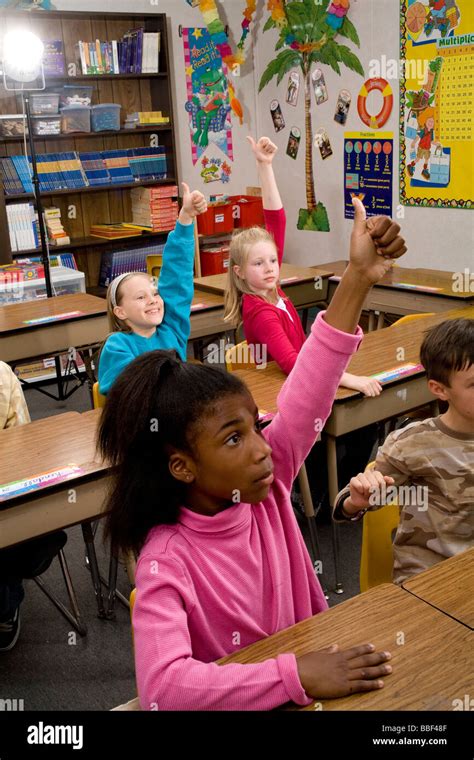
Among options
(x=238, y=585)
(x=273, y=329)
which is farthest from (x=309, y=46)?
(x=238, y=585)

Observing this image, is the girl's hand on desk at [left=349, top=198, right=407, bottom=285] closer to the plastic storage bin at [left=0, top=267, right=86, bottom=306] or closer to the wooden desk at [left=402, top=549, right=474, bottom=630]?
the wooden desk at [left=402, top=549, right=474, bottom=630]

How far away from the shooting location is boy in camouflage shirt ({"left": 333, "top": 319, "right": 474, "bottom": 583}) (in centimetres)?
169

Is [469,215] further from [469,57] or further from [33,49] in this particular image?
[33,49]

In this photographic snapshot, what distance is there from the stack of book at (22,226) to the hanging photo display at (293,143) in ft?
7.98

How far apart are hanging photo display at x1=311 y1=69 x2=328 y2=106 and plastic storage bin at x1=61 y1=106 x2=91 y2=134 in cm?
193

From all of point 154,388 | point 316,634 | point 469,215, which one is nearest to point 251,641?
point 316,634

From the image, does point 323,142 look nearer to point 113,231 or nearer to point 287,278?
point 113,231

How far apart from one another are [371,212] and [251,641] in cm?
522

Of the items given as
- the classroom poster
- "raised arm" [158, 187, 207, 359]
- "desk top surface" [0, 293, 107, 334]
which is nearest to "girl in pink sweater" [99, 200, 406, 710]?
"raised arm" [158, 187, 207, 359]

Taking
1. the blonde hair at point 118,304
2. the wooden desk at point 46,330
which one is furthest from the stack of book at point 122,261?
the blonde hair at point 118,304

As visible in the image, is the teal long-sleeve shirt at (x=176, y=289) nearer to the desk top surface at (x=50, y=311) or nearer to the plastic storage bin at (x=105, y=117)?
the desk top surface at (x=50, y=311)

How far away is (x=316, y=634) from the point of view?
3.74 feet

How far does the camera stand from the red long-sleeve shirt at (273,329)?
109 inches

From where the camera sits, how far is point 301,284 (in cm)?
459
